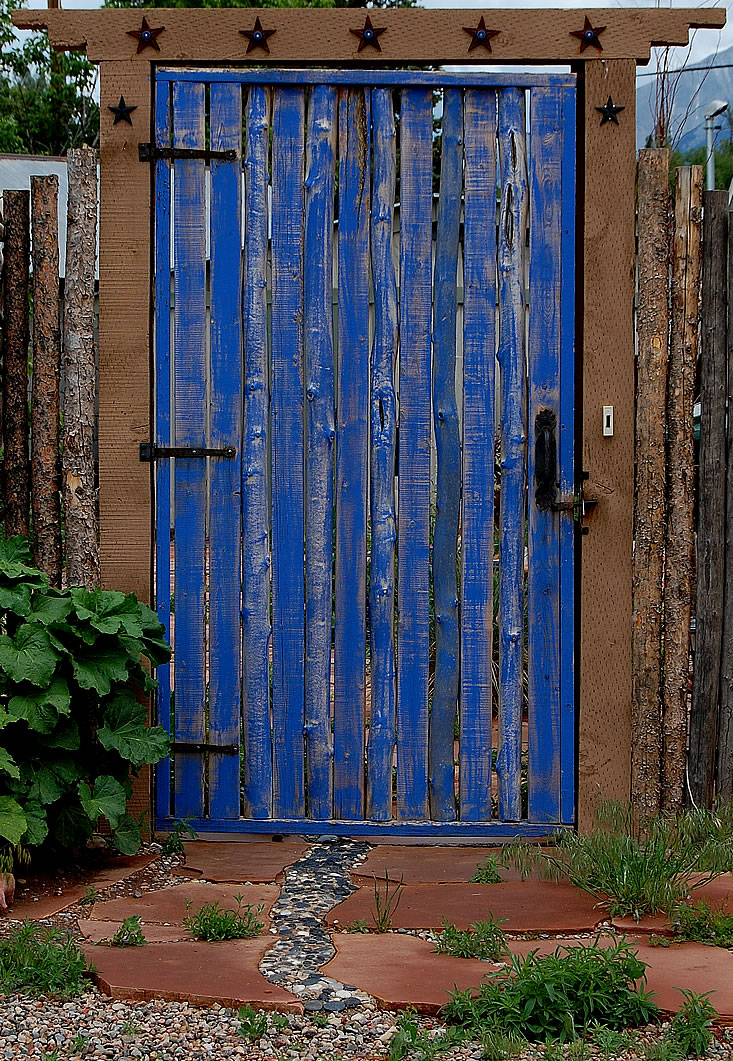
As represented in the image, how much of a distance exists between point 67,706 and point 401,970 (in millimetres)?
1377

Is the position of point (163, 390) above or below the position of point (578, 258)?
below

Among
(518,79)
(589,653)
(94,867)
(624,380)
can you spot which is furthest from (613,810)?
(518,79)

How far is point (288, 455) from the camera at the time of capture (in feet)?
14.9

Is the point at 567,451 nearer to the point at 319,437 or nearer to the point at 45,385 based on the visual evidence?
the point at 319,437

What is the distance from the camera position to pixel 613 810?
14.5 ft

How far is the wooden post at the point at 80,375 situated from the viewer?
4.54 m

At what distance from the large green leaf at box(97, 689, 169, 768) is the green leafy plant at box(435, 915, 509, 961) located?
1.21 meters

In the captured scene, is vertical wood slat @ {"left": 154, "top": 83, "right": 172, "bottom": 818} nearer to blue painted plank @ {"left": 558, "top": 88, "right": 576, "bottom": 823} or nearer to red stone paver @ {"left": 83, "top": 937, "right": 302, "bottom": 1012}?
red stone paver @ {"left": 83, "top": 937, "right": 302, "bottom": 1012}

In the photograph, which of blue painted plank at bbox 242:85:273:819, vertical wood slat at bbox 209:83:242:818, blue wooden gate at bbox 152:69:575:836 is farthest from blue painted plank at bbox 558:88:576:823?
vertical wood slat at bbox 209:83:242:818

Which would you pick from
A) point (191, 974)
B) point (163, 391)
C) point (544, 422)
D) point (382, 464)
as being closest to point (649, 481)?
point (544, 422)

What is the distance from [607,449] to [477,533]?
0.58m

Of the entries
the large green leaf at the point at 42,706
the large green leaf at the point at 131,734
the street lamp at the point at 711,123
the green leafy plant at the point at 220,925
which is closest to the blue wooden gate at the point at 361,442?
the large green leaf at the point at 131,734

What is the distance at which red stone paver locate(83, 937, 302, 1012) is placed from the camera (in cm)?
306

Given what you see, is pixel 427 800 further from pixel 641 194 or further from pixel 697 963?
pixel 641 194
